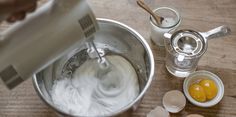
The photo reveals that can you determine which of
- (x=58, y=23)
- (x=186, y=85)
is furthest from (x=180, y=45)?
(x=58, y=23)

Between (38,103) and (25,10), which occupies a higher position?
(25,10)

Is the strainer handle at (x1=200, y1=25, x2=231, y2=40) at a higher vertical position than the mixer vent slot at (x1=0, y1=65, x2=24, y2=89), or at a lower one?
lower

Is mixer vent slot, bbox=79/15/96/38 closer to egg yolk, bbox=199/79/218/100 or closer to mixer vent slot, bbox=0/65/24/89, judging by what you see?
mixer vent slot, bbox=0/65/24/89

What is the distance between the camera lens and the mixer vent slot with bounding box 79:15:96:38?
59 centimetres

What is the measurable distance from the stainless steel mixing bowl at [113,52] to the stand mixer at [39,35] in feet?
0.32

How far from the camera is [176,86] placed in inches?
30.8

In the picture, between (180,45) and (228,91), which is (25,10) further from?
(228,91)

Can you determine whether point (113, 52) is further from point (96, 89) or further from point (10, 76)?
point (10, 76)

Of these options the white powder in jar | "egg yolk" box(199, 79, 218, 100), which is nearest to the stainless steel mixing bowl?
the white powder in jar

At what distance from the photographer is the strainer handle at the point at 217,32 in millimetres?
749

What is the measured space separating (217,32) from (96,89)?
0.28m

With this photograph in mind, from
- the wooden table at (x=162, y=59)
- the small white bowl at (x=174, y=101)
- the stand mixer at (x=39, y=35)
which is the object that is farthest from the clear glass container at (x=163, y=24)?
the stand mixer at (x=39, y=35)

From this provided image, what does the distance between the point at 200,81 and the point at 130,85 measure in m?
0.15

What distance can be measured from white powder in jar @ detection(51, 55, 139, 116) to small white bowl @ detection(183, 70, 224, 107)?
0.11m
